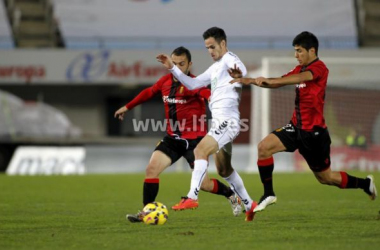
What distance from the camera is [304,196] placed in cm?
1343

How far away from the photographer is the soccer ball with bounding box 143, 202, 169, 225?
817 cm

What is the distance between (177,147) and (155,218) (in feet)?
3.73

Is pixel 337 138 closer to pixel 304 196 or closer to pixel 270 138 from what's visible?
pixel 304 196

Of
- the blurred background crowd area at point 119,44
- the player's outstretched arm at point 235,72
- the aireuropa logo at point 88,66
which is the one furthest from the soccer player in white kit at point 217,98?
the aireuropa logo at point 88,66

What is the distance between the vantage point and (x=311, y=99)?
8.42 m

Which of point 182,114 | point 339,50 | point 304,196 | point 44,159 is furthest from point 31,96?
point 182,114

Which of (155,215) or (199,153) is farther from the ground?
(199,153)

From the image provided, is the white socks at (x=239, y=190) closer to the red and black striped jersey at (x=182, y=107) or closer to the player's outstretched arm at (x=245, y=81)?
the red and black striped jersey at (x=182, y=107)

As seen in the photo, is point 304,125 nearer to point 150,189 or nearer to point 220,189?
point 220,189

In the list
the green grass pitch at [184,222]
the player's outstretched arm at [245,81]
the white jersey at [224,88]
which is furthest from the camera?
the white jersey at [224,88]

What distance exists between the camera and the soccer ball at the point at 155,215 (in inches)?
322

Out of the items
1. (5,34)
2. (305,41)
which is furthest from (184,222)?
Result: (5,34)

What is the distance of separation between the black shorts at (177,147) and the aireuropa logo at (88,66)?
20.7m

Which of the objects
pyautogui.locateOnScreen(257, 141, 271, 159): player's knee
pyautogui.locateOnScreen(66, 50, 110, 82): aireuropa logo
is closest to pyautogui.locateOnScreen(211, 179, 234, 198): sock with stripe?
pyautogui.locateOnScreen(257, 141, 271, 159): player's knee
